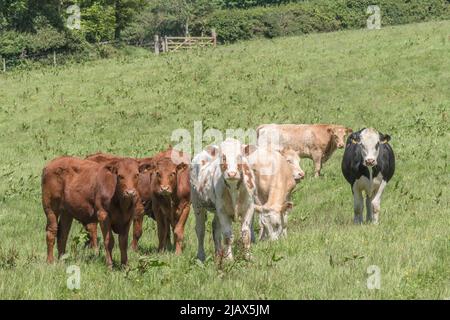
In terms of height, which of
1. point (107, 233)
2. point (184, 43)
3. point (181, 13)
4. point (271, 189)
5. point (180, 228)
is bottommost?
point (180, 228)

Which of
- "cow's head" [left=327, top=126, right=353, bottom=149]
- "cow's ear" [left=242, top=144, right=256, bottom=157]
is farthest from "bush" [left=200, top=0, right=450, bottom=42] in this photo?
"cow's ear" [left=242, top=144, right=256, bottom=157]

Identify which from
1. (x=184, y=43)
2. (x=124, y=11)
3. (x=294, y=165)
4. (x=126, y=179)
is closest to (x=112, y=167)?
(x=126, y=179)

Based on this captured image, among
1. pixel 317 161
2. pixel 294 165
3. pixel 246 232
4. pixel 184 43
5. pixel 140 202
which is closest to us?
pixel 246 232

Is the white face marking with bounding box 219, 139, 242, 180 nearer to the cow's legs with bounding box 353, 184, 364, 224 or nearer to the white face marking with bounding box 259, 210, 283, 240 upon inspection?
the white face marking with bounding box 259, 210, 283, 240

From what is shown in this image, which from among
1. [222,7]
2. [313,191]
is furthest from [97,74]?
[222,7]

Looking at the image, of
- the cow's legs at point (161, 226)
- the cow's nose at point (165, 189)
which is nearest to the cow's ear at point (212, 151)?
the cow's nose at point (165, 189)

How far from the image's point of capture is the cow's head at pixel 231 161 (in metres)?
9.47

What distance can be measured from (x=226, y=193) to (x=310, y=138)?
506 inches

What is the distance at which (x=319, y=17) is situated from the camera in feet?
227

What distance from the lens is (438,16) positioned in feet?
226

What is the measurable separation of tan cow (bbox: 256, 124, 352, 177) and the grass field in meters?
0.59

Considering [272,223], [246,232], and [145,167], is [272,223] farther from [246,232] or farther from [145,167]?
[145,167]
